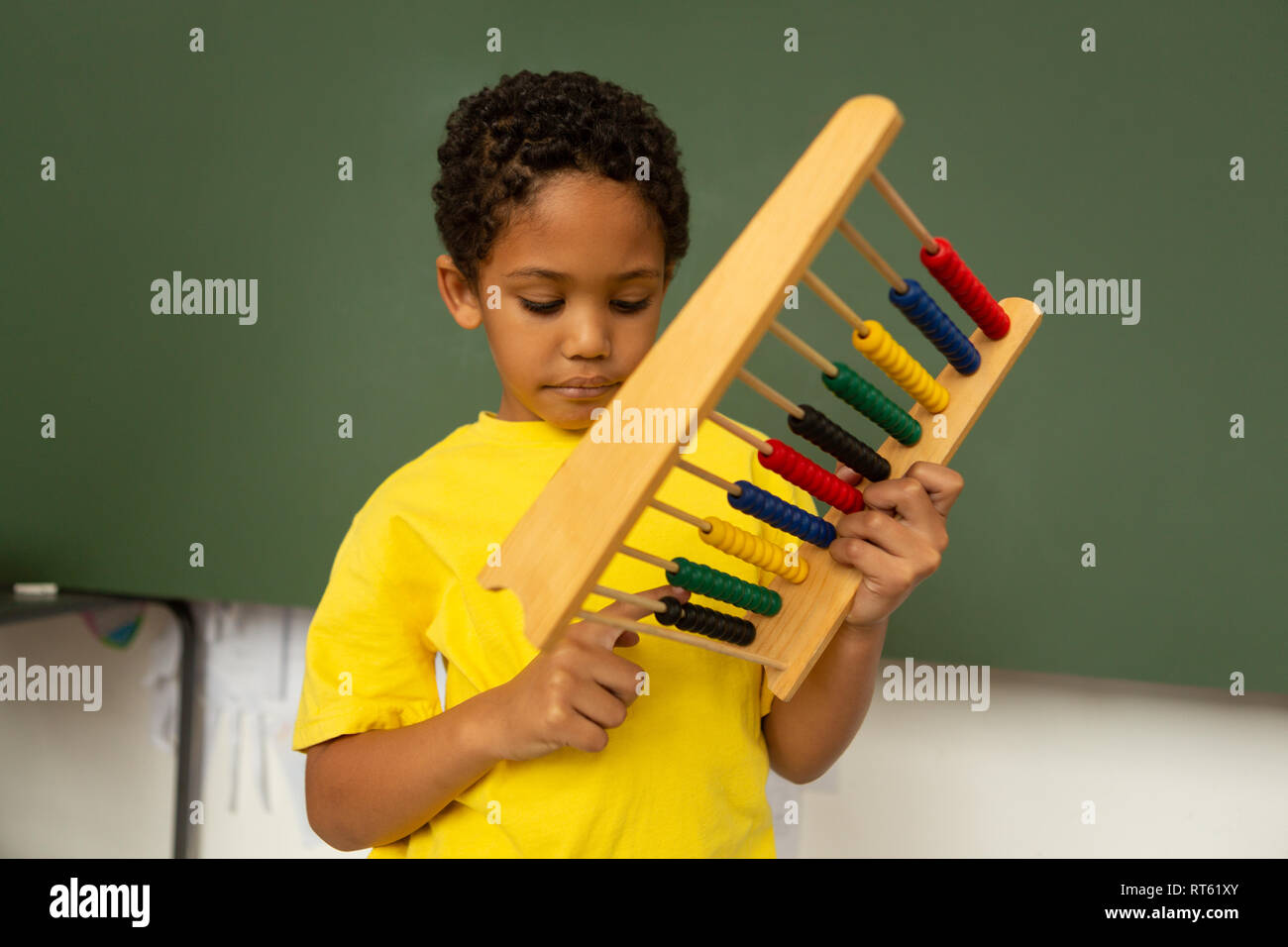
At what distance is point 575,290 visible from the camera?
2.44 ft

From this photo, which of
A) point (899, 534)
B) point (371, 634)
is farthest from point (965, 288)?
point (371, 634)

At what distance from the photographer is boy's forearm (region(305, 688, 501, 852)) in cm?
73

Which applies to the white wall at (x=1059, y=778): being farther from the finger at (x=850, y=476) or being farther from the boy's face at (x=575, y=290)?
the boy's face at (x=575, y=290)

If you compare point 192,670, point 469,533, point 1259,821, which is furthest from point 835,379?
point 192,670

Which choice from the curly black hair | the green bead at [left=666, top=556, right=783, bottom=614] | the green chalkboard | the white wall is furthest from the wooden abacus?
the white wall

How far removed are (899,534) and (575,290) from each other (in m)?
0.30

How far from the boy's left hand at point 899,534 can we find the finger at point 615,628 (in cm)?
12

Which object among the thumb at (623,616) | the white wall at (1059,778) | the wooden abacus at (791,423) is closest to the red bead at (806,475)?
the wooden abacus at (791,423)

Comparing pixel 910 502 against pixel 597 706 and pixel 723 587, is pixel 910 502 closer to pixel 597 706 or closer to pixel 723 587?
pixel 723 587

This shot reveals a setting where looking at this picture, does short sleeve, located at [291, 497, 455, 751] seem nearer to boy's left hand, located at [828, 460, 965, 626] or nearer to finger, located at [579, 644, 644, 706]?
finger, located at [579, 644, 644, 706]

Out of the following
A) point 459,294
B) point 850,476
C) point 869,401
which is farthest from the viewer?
point 459,294

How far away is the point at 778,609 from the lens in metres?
0.70
